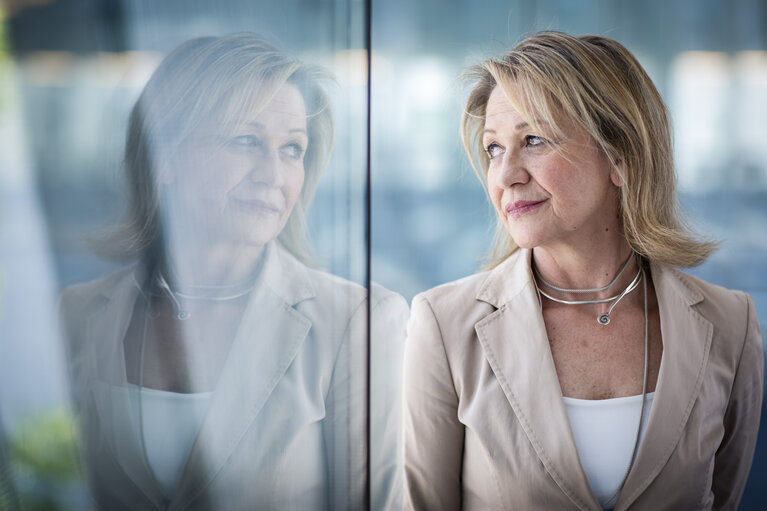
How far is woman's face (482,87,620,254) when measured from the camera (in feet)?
3.48

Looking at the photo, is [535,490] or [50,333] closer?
[50,333]

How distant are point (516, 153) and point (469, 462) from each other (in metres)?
0.51

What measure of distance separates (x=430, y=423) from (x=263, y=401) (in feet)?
0.98

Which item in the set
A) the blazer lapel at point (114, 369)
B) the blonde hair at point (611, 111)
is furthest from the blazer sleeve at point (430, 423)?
the blazer lapel at point (114, 369)

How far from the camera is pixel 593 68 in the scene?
3.43 feet

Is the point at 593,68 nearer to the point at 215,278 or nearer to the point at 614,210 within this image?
the point at 614,210

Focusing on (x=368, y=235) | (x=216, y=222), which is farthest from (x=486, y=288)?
(x=216, y=222)

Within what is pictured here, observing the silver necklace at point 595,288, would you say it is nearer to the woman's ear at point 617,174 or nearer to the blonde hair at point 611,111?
the blonde hair at point 611,111

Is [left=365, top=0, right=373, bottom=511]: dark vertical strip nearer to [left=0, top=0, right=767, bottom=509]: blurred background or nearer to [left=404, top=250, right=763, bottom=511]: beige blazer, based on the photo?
[left=0, top=0, right=767, bottom=509]: blurred background

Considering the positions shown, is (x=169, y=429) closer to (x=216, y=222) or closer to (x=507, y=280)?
(x=216, y=222)

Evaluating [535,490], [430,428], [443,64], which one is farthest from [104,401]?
[443,64]

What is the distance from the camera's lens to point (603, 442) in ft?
3.44

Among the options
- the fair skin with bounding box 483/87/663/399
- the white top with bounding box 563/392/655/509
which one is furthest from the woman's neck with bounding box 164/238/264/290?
the white top with bounding box 563/392/655/509

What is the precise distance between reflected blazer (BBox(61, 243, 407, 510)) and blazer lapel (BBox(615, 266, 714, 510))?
0.43 metres
